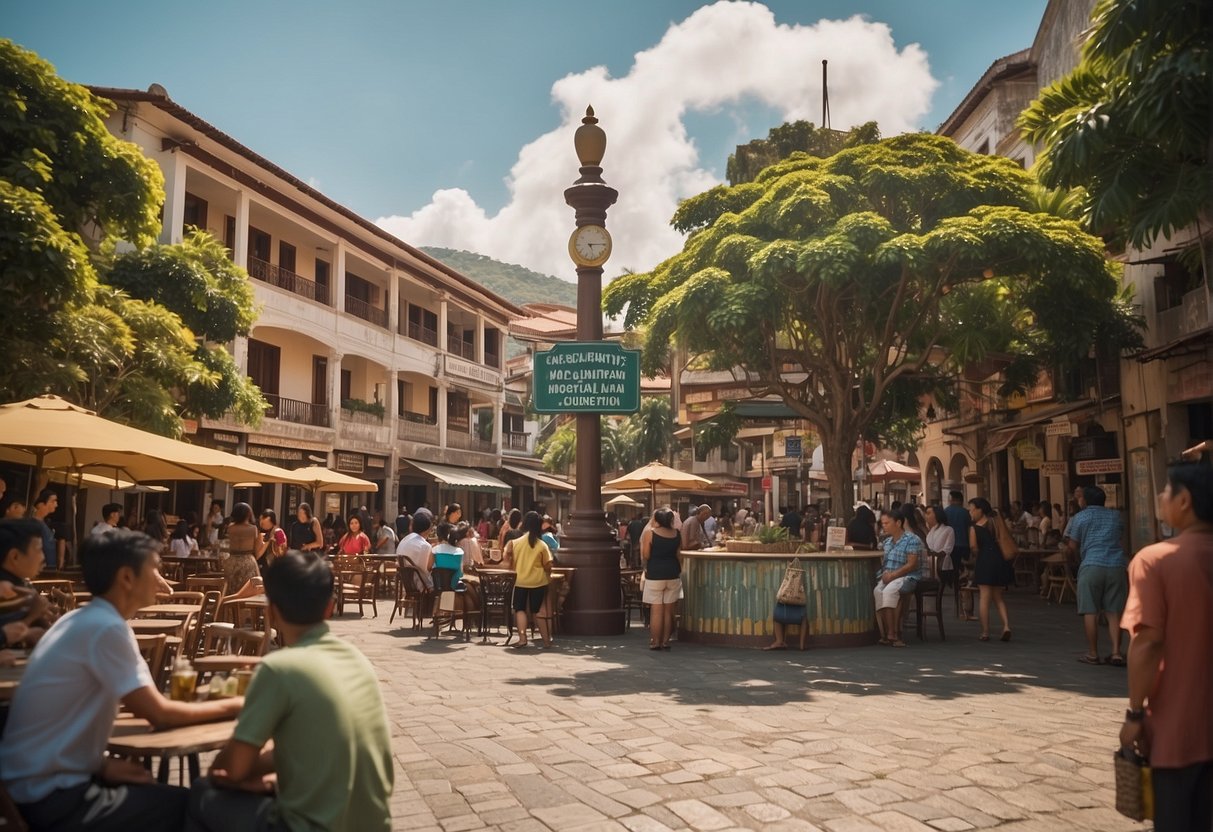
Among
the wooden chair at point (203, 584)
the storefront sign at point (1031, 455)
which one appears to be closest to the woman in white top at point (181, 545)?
the wooden chair at point (203, 584)

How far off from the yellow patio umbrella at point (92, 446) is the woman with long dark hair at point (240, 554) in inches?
21.8

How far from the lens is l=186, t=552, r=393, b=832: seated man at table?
2.81 metres

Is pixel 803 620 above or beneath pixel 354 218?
beneath

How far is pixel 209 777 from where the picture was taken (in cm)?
296

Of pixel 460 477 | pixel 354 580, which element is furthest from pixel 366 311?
pixel 354 580

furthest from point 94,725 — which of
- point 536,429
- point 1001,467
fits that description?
point 536,429

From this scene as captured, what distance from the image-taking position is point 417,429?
33.9 meters

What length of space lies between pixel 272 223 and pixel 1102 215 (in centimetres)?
2115

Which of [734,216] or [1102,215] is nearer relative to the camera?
[1102,215]

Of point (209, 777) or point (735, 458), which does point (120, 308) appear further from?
point (735, 458)

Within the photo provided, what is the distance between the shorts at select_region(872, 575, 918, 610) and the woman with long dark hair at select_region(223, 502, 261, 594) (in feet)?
22.6

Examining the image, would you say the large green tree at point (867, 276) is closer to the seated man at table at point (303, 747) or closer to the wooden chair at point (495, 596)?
the wooden chair at point (495, 596)

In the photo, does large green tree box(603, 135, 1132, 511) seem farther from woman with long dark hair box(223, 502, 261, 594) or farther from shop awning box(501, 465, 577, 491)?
shop awning box(501, 465, 577, 491)

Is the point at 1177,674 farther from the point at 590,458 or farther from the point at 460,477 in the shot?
the point at 460,477
